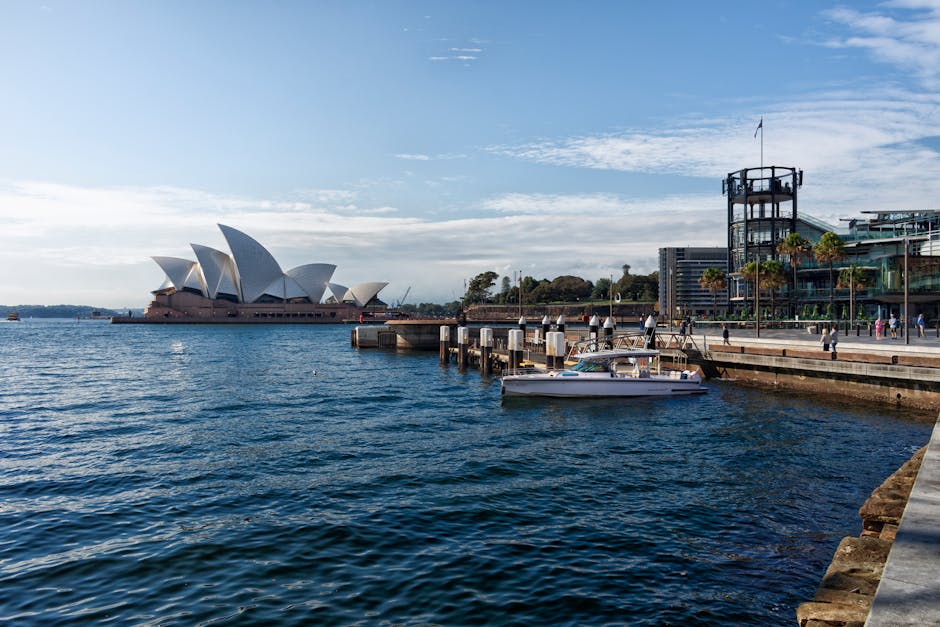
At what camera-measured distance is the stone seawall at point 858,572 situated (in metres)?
6.12

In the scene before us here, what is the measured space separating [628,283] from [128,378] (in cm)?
16030

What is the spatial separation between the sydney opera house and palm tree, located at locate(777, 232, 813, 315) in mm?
101946

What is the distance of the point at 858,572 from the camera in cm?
721

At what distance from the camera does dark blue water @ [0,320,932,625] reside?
29.9 ft

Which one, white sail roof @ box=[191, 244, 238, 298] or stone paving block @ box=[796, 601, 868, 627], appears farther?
white sail roof @ box=[191, 244, 238, 298]

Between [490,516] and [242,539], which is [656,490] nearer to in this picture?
[490,516]

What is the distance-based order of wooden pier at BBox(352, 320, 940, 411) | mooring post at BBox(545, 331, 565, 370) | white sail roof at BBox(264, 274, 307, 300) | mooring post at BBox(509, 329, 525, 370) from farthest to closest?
white sail roof at BBox(264, 274, 307, 300)
mooring post at BBox(509, 329, 525, 370)
mooring post at BBox(545, 331, 565, 370)
wooden pier at BBox(352, 320, 940, 411)

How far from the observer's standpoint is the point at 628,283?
185000 mm

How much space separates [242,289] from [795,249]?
11743cm

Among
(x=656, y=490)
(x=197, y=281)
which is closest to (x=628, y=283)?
(x=197, y=281)

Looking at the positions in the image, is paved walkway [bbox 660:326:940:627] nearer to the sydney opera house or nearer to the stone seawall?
the stone seawall

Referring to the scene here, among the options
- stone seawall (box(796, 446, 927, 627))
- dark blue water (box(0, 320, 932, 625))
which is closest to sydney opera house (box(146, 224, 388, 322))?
dark blue water (box(0, 320, 932, 625))

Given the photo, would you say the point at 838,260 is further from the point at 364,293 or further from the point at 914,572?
the point at 364,293

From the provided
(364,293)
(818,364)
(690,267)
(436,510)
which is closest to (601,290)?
(690,267)
